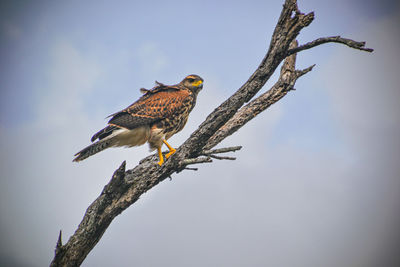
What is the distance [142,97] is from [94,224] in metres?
2.65

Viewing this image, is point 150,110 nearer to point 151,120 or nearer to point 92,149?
point 151,120

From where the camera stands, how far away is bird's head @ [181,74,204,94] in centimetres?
584

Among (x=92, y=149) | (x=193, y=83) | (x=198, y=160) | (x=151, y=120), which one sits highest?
A: (x=193, y=83)

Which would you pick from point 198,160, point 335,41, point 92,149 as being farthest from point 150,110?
point 335,41

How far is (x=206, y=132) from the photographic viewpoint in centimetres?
368

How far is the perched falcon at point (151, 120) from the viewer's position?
4750 mm

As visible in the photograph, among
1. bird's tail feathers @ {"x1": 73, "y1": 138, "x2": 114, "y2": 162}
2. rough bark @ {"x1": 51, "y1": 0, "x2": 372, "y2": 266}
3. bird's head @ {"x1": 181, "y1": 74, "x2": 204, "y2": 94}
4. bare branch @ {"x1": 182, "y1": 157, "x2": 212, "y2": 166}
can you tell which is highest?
bird's head @ {"x1": 181, "y1": 74, "x2": 204, "y2": 94}

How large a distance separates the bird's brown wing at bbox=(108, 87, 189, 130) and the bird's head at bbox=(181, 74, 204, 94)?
486mm

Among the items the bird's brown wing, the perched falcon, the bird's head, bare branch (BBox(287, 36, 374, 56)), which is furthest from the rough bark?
the bird's head

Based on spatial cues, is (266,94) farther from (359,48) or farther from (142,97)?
(142,97)

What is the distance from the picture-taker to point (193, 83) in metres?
5.87

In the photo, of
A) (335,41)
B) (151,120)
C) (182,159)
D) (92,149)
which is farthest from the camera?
(151,120)

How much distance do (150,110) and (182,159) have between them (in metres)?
1.61

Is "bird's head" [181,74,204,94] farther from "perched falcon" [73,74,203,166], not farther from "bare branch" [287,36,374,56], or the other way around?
"bare branch" [287,36,374,56]
